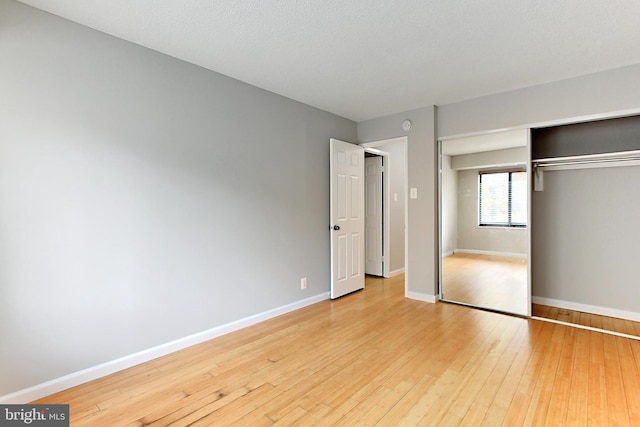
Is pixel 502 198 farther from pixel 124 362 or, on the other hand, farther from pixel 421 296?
pixel 124 362

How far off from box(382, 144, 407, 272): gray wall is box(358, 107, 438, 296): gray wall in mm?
1207

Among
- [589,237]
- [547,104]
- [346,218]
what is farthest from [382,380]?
[547,104]

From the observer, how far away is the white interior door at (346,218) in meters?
4.11

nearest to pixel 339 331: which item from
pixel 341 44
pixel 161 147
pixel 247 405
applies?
pixel 247 405

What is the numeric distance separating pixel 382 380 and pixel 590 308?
2897 mm

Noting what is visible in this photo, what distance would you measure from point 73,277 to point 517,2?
11.4ft

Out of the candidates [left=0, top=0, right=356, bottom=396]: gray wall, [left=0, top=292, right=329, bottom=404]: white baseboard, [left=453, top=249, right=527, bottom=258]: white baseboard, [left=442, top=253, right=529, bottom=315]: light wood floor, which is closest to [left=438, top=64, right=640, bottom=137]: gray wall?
[left=453, top=249, right=527, bottom=258]: white baseboard

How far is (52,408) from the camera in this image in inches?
75.2

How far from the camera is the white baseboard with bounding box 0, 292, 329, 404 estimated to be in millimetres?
1958

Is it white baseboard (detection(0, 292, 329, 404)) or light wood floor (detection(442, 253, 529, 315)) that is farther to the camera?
light wood floor (detection(442, 253, 529, 315))

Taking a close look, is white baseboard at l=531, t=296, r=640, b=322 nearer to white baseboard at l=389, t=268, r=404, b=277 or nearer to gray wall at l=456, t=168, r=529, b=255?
gray wall at l=456, t=168, r=529, b=255

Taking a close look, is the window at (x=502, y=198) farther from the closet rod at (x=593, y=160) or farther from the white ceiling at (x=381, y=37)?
the white ceiling at (x=381, y=37)

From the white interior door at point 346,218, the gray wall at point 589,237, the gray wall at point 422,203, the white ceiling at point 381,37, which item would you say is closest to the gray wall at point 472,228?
the gray wall at point 422,203

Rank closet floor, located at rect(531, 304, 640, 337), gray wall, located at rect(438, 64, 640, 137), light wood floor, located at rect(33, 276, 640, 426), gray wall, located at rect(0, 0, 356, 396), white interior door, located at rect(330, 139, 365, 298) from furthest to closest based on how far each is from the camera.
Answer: white interior door, located at rect(330, 139, 365, 298) < closet floor, located at rect(531, 304, 640, 337) < gray wall, located at rect(438, 64, 640, 137) < gray wall, located at rect(0, 0, 356, 396) < light wood floor, located at rect(33, 276, 640, 426)
